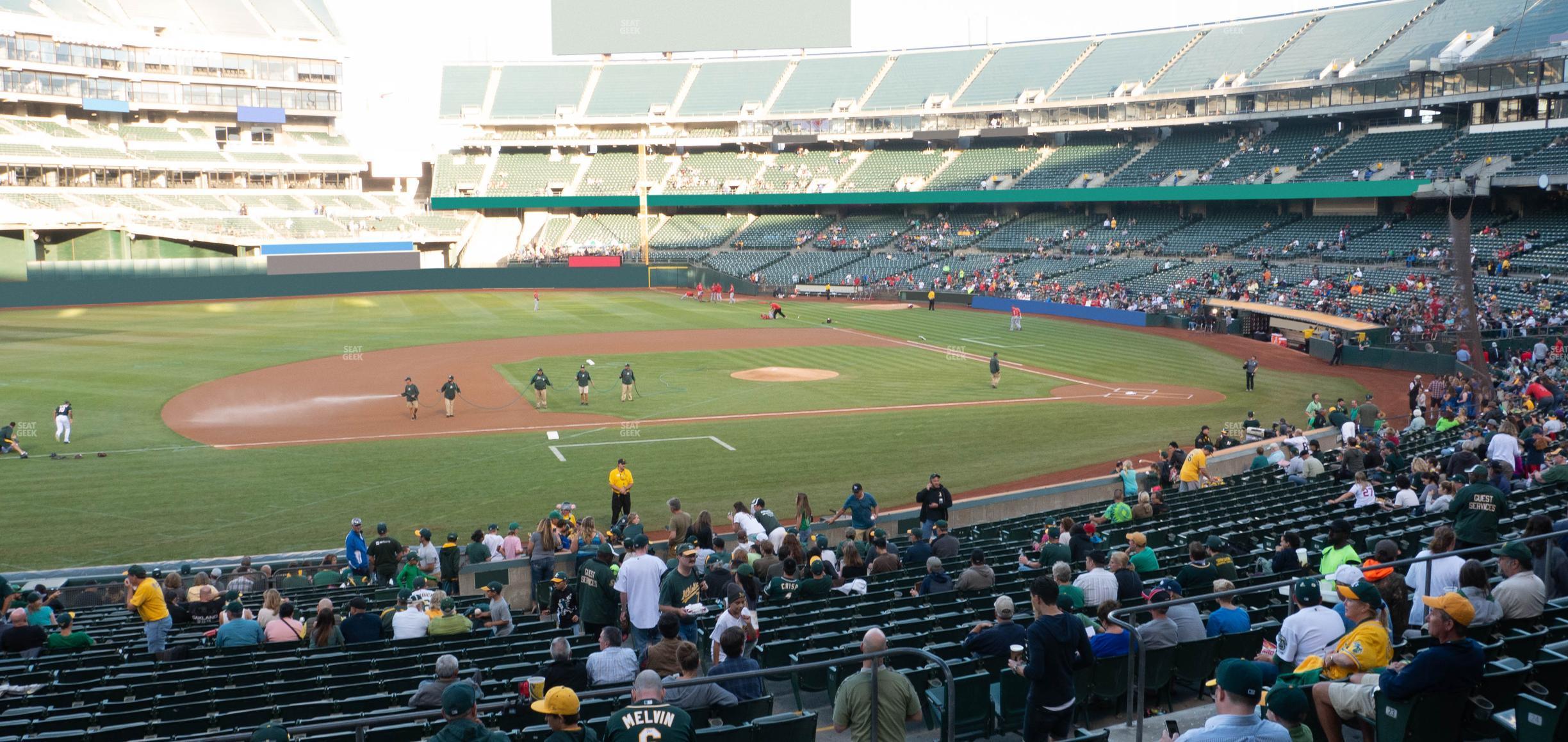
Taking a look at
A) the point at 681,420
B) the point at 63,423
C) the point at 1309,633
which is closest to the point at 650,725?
the point at 1309,633

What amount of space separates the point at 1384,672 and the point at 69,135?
306 ft

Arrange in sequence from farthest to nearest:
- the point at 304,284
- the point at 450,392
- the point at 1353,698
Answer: the point at 304,284 → the point at 450,392 → the point at 1353,698

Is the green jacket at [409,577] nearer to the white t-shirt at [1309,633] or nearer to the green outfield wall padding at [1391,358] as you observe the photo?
the white t-shirt at [1309,633]

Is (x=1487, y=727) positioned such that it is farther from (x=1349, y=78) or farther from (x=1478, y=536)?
(x=1349, y=78)

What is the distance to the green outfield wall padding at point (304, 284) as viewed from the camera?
63938mm

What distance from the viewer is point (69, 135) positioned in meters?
79.6

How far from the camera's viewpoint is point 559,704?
6.32 meters

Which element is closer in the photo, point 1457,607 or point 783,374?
point 1457,607

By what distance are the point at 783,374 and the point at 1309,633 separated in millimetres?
33012

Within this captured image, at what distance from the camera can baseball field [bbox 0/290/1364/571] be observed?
75.2 feet

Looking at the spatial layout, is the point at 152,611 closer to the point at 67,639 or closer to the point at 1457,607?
the point at 67,639

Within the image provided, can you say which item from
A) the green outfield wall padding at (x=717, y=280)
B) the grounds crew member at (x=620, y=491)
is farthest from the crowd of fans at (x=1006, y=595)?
the green outfield wall padding at (x=717, y=280)

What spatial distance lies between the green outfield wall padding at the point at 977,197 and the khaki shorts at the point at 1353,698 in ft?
184

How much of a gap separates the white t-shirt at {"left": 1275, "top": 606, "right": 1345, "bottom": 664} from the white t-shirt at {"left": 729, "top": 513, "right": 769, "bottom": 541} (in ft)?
31.6
